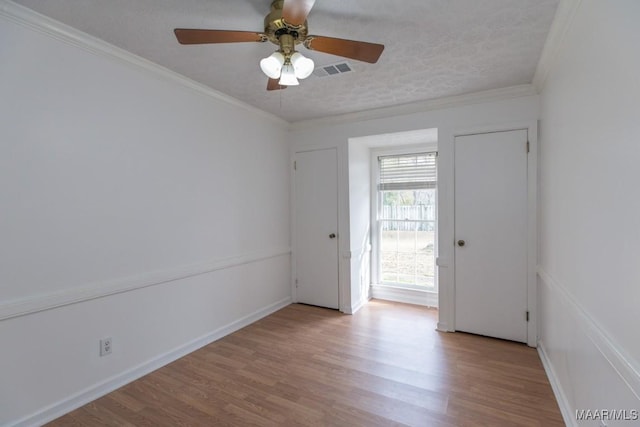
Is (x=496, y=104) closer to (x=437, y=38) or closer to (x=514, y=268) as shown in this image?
(x=437, y=38)

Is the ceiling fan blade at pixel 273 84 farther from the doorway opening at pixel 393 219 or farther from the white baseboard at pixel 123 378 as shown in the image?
the white baseboard at pixel 123 378

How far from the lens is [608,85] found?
4.28 ft

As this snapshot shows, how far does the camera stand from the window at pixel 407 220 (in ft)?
13.5

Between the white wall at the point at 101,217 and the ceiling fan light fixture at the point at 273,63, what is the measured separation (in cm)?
126

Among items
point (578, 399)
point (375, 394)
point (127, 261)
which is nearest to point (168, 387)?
point (127, 261)

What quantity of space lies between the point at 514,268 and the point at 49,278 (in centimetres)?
372

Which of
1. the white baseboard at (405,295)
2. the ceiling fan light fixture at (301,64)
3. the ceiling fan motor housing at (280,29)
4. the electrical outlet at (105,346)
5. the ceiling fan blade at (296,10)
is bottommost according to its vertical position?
the white baseboard at (405,295)

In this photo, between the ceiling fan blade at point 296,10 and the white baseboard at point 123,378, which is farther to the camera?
the white baseboard at point 123,378

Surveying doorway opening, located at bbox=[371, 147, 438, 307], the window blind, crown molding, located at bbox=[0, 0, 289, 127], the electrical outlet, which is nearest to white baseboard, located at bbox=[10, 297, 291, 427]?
the electrical outlet

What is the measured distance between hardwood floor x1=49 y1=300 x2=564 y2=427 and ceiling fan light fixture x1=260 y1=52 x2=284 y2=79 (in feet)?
6.96

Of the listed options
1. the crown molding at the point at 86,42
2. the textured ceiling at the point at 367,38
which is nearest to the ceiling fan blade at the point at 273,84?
the textured ceiling at the point at 367,38

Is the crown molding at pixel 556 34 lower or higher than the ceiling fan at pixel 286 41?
higher

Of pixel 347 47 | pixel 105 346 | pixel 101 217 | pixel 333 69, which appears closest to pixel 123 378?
pixel 105 346

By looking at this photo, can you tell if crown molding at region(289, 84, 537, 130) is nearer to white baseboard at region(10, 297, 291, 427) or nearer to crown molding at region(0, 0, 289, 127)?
crown molding at region(0, 0, 289, 127)
